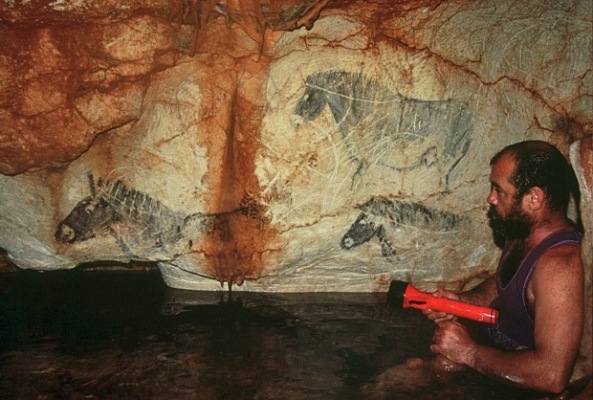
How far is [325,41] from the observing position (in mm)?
3859

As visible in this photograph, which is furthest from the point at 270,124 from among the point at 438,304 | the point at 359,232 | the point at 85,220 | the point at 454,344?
the point at 454,344

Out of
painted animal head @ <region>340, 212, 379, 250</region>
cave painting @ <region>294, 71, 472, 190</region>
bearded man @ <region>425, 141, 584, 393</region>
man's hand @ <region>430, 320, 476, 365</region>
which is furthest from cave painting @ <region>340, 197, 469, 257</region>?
man's hand @ <region>430, 320, 476, 365</region>

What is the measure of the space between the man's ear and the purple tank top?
21 cm

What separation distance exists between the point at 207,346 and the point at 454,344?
5.87ft

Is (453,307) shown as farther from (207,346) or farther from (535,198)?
(207,346)

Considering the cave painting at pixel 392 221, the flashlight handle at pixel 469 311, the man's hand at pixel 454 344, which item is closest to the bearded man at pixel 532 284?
the man's hand at pixel 454 344

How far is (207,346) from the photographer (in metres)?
3.77

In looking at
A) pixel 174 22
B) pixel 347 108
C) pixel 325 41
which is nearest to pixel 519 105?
pixel 347 108

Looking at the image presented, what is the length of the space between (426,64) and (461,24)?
1.31 ft

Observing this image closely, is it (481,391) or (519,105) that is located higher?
(519,105)

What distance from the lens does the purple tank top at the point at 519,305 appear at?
10.4 ft

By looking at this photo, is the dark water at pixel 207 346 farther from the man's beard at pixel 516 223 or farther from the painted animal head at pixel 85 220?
the man's beard at pixel 516 223

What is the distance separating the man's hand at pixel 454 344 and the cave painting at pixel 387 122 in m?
1.24

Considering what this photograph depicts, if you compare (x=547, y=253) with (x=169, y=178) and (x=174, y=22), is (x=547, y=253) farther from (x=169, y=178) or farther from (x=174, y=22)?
(x=174, y=22)
